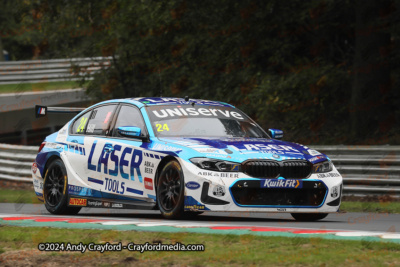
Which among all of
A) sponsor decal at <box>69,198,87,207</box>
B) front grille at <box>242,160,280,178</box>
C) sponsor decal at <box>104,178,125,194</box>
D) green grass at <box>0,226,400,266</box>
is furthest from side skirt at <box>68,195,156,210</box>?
green grass at <box>0,226,400,266</box>

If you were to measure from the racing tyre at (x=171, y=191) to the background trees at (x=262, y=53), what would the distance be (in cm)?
1112

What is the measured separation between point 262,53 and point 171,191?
45.5ft

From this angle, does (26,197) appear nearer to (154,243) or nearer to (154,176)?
(154,176)

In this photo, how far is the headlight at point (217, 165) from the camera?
894 cm

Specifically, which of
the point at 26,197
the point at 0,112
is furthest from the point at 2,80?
the point at 26,197

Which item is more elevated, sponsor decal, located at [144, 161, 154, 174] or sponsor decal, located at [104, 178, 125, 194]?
sponsor decal, located at [144, 161, 154, 174]

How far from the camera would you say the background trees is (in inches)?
808

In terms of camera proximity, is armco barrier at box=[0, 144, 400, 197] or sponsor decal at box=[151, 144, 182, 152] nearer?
sponsor decal at box=[151, 144, 182, 152]

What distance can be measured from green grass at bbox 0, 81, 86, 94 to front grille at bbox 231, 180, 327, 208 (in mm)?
21018

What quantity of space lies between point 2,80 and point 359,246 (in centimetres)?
2564

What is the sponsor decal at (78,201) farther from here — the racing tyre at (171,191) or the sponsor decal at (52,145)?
the racing tyre at (171,191)

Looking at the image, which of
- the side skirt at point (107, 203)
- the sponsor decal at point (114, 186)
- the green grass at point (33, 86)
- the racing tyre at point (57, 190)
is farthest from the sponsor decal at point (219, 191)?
the green grass at point (33, 86)

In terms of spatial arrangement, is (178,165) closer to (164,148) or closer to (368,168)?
(164,148)

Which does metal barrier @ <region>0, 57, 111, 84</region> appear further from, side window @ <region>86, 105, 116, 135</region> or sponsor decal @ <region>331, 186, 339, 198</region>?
sponsor decal @ <region>331, 186, 339, 198</region>
